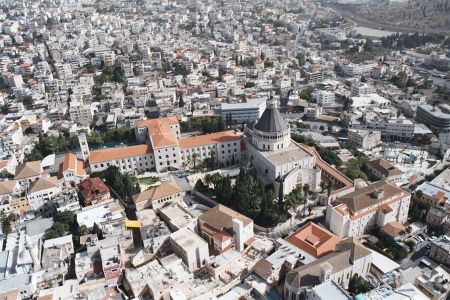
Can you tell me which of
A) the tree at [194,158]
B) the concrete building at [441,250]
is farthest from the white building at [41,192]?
the concrete building at [441,250]

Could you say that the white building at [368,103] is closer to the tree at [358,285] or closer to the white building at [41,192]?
the tree at [358,285]

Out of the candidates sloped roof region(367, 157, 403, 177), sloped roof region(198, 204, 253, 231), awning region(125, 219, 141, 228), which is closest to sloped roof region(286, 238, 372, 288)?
sloped roof region(198, 204, 253, 231)

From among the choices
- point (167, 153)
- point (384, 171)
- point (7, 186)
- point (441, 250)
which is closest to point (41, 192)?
point (7, 186)

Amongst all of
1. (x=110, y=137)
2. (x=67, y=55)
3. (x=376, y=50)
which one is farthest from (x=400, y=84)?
(x=67, y=55)

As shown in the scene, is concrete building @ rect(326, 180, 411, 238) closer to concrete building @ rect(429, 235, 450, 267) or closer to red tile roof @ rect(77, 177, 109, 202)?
concrete building @ rect(429, 235, 450, 267)

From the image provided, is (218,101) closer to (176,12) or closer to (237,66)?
(237,66)

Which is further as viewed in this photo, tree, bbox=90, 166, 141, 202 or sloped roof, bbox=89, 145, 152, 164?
sloped roof, bbox=89, 145, 152, 164
